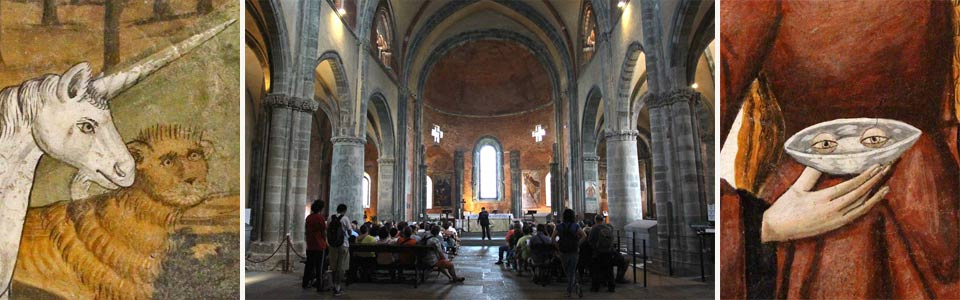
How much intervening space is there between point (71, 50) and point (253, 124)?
44.3 feet

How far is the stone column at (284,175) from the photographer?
1064 cm

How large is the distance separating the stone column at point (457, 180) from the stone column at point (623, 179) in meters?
16.2

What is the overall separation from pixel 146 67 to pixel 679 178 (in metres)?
9.26

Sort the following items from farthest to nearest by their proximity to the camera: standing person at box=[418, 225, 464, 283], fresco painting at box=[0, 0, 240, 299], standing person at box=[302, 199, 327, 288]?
standing person at box=[418, 225, 464, 283] < standing person at box=[302, 199, 327, 288] < fresco painting at box=[0, 0, 240, 299]

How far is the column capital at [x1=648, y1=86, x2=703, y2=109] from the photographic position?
10203 millimetres

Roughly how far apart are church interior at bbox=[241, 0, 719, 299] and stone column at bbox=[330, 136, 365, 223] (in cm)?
5

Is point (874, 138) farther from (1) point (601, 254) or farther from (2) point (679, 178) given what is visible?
(2) point (679, 178)

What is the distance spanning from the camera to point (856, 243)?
468cm

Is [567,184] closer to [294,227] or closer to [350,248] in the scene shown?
[294,227]

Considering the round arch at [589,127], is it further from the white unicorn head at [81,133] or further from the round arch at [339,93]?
the white unicorn head at [81,133]

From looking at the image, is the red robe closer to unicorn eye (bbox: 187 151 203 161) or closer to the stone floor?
the stone floor

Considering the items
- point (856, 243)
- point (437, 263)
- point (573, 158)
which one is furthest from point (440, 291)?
point (573, 158)

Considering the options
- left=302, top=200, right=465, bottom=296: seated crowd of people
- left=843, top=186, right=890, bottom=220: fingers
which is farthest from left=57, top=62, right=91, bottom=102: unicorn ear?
left=843, top=186, right=890, bottom=220: fingers

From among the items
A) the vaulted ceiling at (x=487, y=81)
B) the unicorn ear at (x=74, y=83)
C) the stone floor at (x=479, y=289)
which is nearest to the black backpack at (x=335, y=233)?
the stone floor at (x=479, y=289)
